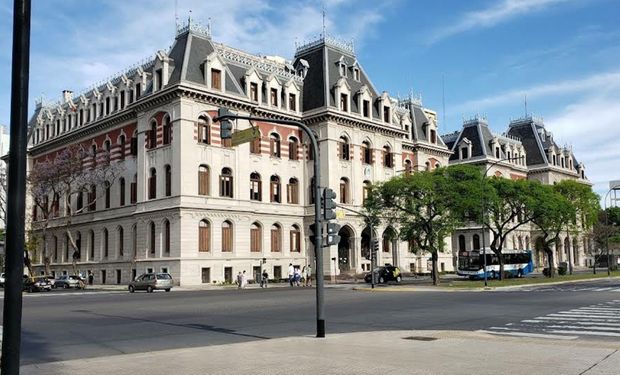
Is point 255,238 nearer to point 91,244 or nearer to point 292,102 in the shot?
point 292,102

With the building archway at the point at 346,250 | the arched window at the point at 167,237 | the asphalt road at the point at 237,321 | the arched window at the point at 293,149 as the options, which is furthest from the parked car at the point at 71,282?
the asphalt road at the point at 237,321

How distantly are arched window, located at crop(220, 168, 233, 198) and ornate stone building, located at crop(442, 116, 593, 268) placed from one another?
134 ft

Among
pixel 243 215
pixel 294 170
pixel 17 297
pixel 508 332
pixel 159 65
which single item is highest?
pixel 159 65

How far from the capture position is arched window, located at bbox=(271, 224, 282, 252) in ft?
194

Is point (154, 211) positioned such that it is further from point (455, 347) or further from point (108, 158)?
point (455, 347)

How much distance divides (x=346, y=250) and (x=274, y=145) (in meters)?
13.4

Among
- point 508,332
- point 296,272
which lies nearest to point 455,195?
point 296,272

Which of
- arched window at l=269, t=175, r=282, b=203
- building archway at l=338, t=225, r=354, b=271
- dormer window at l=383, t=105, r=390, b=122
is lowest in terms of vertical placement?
building archway at l=338, t=225, r=354, b=271

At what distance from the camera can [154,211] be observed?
2101 inches

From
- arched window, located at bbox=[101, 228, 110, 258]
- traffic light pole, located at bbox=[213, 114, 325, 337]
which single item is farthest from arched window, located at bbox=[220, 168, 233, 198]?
traffic light pole, located at bbox=[213, 114, 325, 337]

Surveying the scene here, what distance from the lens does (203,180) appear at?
176 ft

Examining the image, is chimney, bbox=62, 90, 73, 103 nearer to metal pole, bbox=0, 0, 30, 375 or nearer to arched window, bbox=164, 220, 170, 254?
arched window, bbox=164, 220, 170, 254

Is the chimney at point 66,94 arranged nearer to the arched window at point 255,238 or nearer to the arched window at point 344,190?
the arched window at point 255,238

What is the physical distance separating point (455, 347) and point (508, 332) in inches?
166
